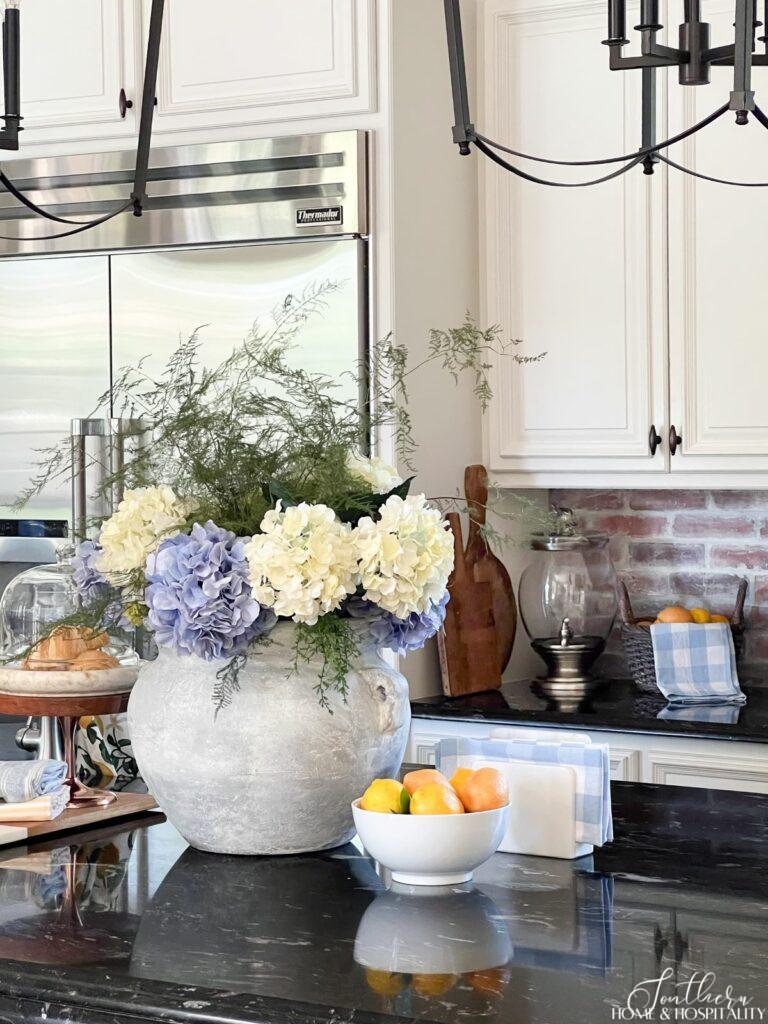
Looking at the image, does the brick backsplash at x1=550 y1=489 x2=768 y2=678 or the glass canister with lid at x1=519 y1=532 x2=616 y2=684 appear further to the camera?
the brick backsplash at x1=550 y1=489 x2=768 y2=678

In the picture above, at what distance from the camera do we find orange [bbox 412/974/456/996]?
1.19 m

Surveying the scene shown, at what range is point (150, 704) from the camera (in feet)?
5.38

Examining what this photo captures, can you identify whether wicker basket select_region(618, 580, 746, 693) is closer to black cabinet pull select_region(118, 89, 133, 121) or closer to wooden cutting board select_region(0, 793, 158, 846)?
wooden cutting board select_region(0, 793, 158, 846)

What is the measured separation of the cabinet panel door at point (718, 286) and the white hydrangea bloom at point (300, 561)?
5.80 feet

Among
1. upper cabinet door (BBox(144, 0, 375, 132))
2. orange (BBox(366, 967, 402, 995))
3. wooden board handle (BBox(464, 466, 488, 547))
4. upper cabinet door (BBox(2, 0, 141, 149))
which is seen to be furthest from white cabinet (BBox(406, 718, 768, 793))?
upper cabinet door (BBox(2, 0, 141, 149))

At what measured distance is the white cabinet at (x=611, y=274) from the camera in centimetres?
310

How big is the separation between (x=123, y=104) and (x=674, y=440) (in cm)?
148

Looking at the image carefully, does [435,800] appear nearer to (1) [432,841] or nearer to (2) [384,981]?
(1) [432,841]

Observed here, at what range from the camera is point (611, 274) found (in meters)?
3.21

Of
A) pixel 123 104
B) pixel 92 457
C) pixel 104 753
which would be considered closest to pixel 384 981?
pixel 104 753

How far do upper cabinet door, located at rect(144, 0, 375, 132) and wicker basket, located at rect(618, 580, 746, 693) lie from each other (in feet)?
4.30

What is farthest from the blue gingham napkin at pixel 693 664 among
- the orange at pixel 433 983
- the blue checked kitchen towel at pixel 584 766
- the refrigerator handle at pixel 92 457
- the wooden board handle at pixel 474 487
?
the orange at pixel 433 983

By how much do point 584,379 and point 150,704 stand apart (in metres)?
1.85

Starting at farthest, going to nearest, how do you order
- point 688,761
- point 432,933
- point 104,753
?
1. point 688,761
2. point 104,753
3. point 432,933
